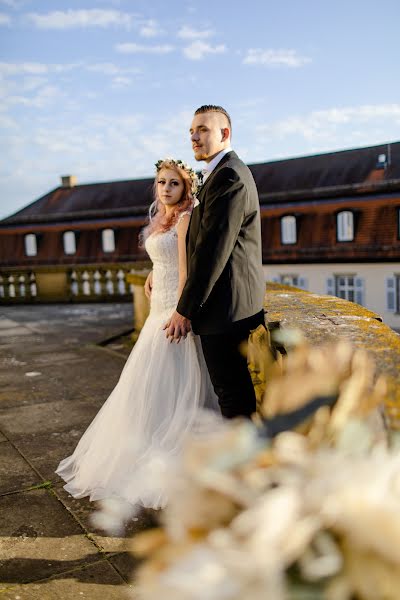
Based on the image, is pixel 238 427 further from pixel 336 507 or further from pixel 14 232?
pixel 14 232

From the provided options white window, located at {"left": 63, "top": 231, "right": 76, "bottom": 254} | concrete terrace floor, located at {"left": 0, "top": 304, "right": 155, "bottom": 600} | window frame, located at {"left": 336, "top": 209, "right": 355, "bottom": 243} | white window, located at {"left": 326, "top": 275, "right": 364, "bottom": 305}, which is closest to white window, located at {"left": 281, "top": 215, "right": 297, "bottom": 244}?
window frame, located at {"left": 336, "top": 209, "right": 355, "bottom": 243}

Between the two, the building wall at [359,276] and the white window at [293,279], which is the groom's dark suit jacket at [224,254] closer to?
the building wall at [359,276]

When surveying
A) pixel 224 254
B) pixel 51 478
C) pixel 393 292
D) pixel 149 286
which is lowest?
pixel 393 292

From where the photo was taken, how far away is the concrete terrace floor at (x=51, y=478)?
2395 mm

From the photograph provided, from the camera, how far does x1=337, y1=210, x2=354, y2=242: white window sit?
34.2 metres

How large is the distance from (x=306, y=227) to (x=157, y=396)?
32.9m

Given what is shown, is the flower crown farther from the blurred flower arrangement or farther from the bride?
the blurred flower arrangement

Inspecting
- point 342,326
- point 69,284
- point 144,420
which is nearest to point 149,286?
point 144,420

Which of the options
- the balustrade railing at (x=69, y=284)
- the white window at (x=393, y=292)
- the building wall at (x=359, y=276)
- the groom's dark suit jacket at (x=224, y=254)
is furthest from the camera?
the building wall at (x=359, y=276)

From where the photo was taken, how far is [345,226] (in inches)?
1353

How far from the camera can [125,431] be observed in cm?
359

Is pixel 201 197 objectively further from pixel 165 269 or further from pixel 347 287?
pixel 347 287

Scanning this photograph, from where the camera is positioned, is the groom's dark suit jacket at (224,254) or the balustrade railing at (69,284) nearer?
the groom's dark suit jacket at (224,254)

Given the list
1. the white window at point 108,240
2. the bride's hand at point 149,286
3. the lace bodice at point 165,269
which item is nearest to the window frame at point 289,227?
the white window at point 108,240
